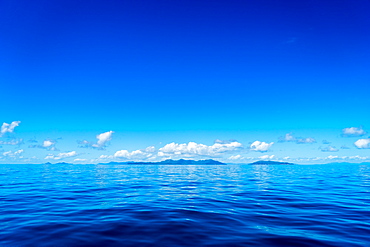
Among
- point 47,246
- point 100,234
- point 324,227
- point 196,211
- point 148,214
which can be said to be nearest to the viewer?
point 47,246

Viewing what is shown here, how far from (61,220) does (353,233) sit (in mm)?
13587

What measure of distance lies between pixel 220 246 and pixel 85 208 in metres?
9.42

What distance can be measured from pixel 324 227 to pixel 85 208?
1322cm

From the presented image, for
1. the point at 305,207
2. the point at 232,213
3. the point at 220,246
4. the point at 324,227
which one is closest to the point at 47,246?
the point at 220,246

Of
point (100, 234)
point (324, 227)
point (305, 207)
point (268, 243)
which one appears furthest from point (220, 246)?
point (305, 207)

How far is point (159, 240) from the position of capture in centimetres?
791

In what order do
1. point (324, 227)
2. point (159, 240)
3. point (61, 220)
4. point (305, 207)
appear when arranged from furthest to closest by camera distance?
point (305, 207) < point (61, 220) < point (324, 227) < point (159, 240)

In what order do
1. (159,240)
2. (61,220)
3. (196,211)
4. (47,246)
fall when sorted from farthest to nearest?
Answer: (196,211) < (61,220) < (159,240) < (47,246)

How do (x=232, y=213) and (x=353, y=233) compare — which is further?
(x=232, y=213)

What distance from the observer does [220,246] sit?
744 cm

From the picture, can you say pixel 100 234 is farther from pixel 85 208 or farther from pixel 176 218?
pixel 85 208

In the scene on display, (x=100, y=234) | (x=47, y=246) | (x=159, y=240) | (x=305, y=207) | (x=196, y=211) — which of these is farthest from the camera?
(x=305, y=207)

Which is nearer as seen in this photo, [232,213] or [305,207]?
[232,213]

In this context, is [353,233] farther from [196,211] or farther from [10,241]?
[10,241]
